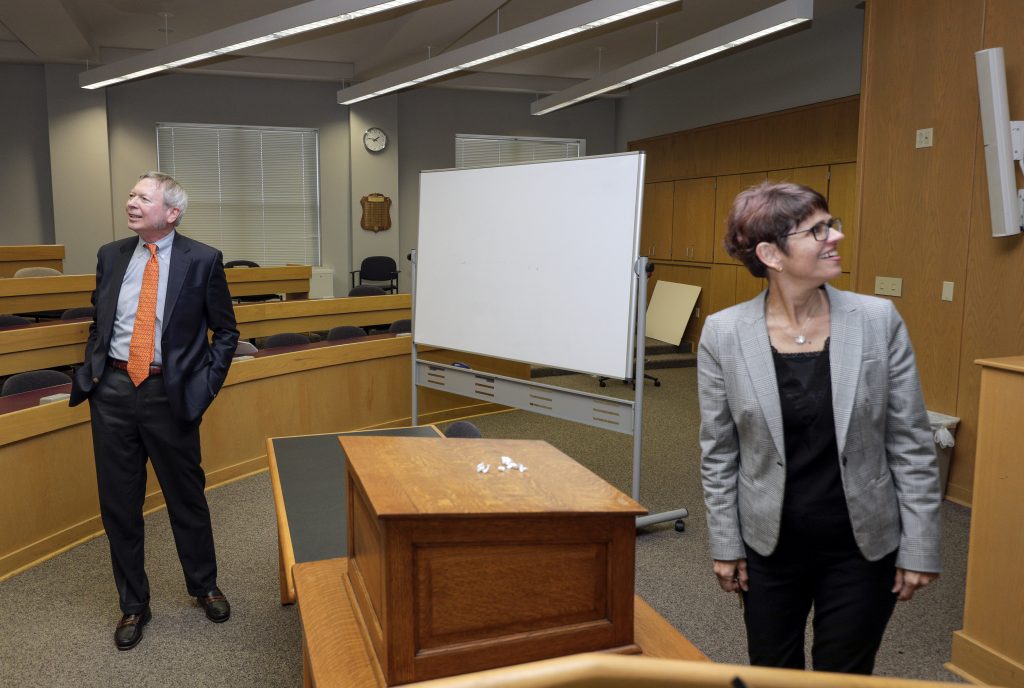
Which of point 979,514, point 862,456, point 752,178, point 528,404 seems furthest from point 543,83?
point 862,456

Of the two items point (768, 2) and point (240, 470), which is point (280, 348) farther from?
point (768, 2)

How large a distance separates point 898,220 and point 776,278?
11.1ft

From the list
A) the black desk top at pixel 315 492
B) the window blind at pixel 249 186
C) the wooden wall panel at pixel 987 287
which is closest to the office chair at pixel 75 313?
the black desk top at pixel 315 492

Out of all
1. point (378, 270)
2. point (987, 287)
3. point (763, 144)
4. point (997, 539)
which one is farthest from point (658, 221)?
point (997, 539)

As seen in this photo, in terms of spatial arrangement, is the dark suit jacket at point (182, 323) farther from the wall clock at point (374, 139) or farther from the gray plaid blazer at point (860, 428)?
the wall clock at point (374, 139)

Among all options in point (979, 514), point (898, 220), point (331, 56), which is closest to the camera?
point (979, 514)

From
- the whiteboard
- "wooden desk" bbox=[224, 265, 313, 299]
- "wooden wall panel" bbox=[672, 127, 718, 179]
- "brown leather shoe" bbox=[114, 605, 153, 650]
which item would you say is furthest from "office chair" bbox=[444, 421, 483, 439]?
"wooden wall panel" bbox=[672, 127, 718, 179]

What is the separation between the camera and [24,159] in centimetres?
952

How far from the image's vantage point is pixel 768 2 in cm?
735

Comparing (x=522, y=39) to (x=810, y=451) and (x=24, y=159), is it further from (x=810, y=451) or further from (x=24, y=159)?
(x=24, y=159)

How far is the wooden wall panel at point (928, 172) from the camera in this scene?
13.7ft

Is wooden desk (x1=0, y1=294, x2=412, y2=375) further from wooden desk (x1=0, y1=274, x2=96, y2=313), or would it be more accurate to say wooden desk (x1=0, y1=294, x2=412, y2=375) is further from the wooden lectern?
the wooden lectern

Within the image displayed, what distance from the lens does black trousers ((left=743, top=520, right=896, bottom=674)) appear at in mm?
1596

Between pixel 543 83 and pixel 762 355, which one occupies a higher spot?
pixel 543 83
